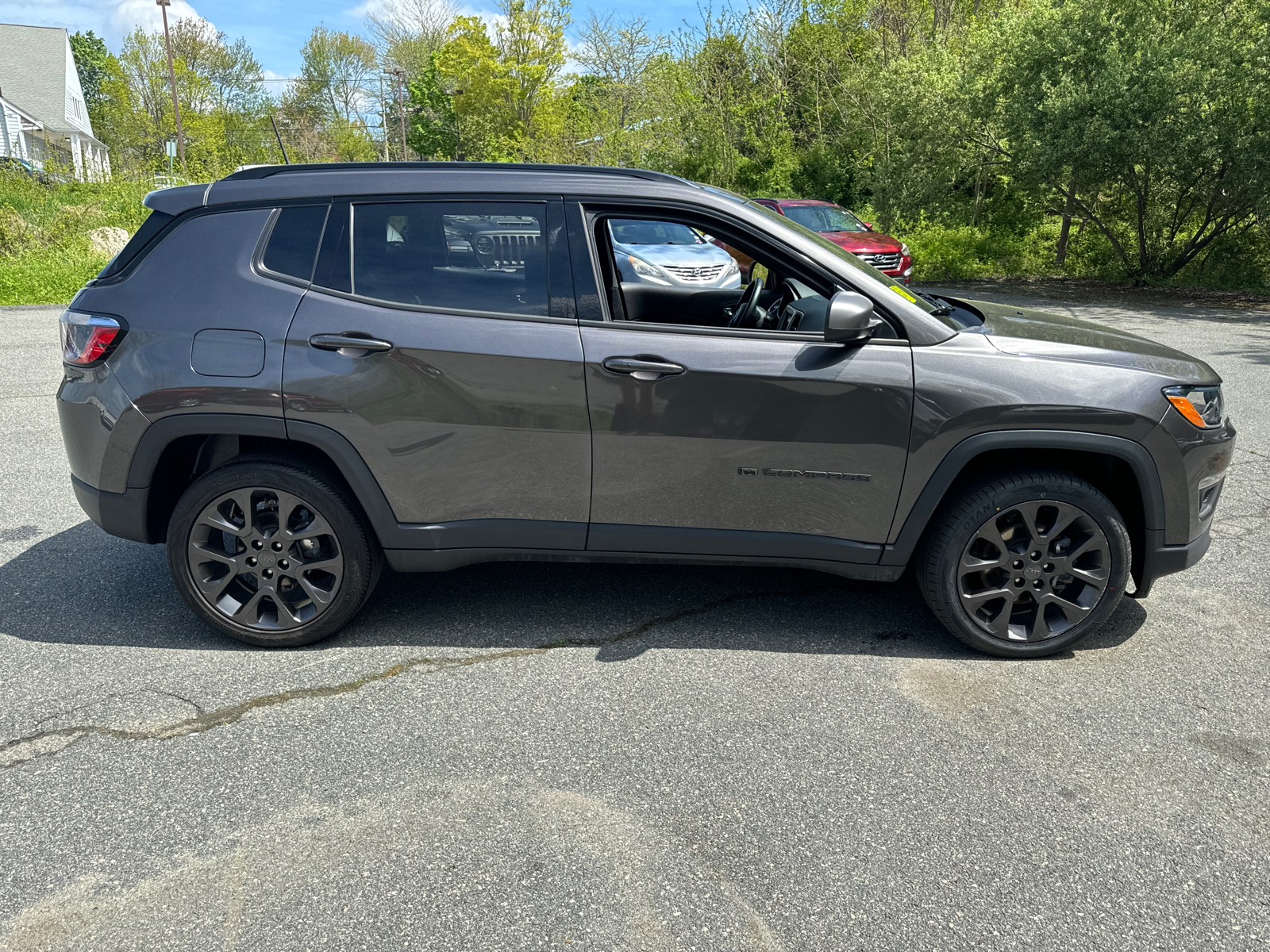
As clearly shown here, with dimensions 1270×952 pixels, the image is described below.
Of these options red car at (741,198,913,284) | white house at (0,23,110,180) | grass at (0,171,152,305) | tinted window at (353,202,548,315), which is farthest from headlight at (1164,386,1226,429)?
white house at (0,23,110,180)

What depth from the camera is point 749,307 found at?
4.27 meters

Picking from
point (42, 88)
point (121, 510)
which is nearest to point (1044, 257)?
point (121, 510)

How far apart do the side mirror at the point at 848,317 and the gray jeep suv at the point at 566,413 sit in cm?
1

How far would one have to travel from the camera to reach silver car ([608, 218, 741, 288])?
499 centimetres

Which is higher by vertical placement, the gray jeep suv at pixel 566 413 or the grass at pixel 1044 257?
the grass at pixel 1044 257

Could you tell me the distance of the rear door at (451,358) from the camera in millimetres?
3430

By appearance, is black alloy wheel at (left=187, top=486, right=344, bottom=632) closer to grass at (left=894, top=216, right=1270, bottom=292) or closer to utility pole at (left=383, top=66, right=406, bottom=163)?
grass at (left=894, top=216, right=1270, bottom=292)

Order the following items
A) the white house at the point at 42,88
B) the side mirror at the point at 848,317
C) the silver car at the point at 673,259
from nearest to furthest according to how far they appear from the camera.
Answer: the side mirror at the point at 848,317 → the silver car at the point at 673,259 → the white house at the point at 42,88

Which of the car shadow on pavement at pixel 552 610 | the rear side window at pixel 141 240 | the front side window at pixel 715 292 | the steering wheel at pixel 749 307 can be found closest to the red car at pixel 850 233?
the front side window at pixel 715 292

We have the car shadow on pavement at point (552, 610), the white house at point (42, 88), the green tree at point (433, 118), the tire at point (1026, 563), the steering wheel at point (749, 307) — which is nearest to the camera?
the tire at point (1026, 563)

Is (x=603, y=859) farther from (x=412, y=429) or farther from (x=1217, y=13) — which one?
(x=1217, y=13)

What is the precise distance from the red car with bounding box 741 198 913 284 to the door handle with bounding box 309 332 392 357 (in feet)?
43.5

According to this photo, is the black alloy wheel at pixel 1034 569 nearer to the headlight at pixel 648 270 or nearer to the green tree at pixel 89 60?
the headlight at pixel 648 270

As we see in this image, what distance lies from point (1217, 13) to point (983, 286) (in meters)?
5.92
